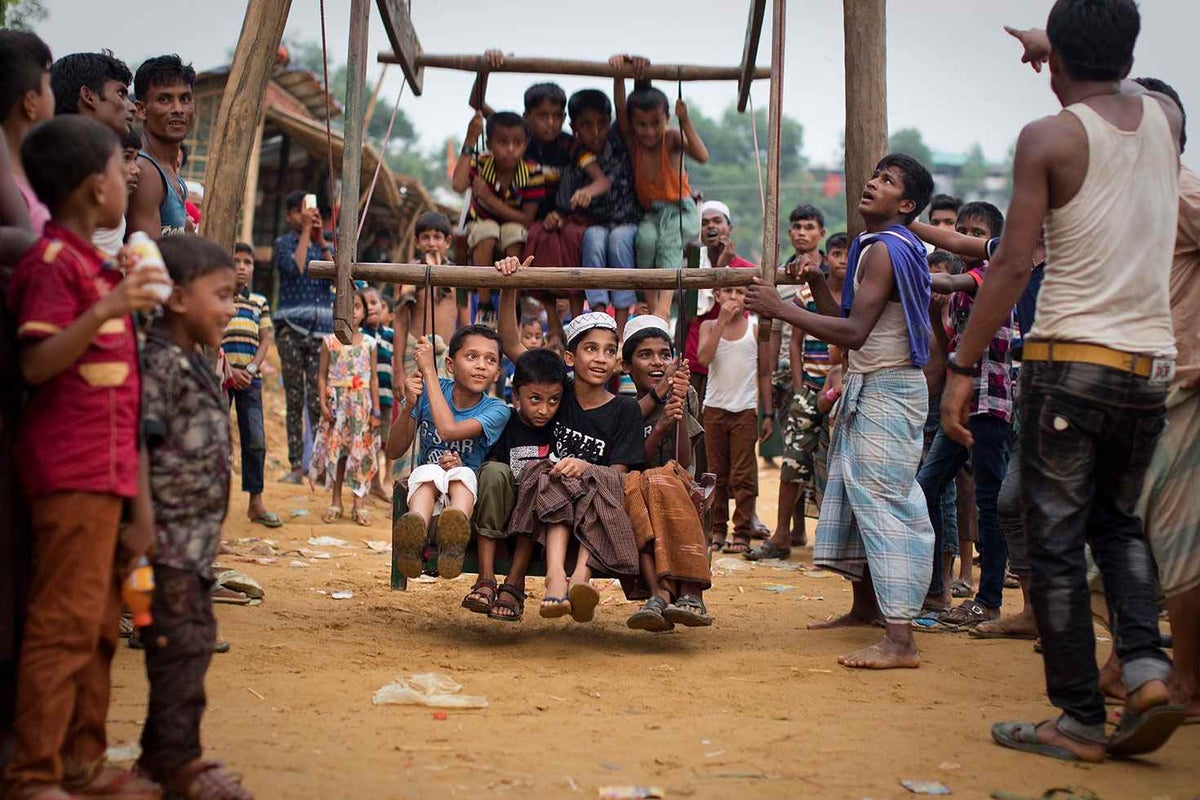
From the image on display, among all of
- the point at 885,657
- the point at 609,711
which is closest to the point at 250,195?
the point at 885,657

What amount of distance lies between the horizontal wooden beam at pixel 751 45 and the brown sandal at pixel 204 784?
5201 millimetres

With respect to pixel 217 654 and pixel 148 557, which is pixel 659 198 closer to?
pixel 217 654

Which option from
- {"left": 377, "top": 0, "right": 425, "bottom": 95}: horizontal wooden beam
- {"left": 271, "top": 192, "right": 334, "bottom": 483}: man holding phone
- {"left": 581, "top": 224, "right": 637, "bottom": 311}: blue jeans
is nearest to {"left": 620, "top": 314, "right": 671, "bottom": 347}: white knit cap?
{"left": 581, "top": 224, "right": 637, "bottom": 311}: blue jeans

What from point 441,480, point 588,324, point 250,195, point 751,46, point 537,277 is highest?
point 250,195

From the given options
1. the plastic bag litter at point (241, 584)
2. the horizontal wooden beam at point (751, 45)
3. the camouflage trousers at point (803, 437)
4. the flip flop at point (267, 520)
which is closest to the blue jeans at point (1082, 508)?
the horizontal wooden beam at point (751, 45)

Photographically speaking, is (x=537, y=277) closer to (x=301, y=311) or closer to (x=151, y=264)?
(x=151, y=264)

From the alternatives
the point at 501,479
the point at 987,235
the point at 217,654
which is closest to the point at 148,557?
the point at 217,654

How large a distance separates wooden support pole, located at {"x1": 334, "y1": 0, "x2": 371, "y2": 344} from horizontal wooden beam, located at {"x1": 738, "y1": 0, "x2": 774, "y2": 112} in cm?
228

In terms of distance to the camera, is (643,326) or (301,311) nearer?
(643,326)

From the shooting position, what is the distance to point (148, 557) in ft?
10.6

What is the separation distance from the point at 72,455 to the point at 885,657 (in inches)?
139

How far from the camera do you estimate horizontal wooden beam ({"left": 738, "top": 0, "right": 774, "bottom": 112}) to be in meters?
7.02

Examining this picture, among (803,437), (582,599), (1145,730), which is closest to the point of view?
(1145,730)

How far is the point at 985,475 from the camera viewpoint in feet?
21.3
